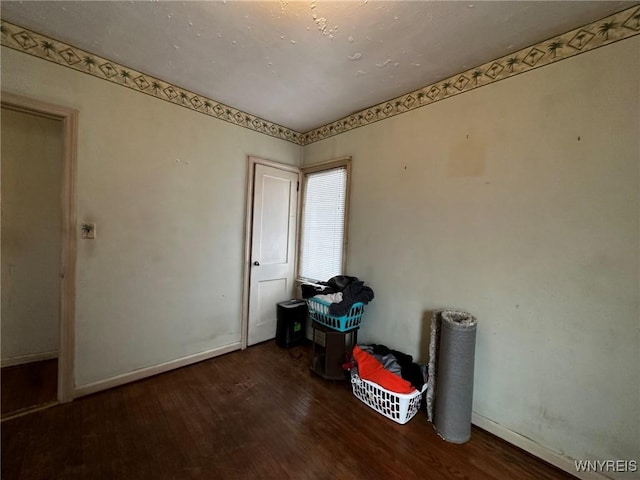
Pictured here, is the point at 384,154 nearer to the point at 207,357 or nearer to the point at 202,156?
the point at 202,156

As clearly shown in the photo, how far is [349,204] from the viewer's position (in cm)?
268

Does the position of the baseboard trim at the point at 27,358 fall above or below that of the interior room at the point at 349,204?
below

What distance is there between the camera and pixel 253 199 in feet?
9.27

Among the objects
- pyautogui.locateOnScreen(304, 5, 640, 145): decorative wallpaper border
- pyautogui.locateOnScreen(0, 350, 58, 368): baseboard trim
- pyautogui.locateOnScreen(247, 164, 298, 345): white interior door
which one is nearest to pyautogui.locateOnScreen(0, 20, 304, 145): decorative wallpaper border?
pyautogui.locateOnScreen(247, 164, 298, 345): white interior door

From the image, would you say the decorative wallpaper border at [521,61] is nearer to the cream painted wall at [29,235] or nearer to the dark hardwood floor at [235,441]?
the dark hardwood floor at [235,441]

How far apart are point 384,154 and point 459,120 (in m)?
0.66

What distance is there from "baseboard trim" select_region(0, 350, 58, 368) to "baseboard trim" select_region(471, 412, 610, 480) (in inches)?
153

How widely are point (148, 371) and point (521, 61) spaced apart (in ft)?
12.3

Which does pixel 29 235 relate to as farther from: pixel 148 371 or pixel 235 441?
pixel 235 441

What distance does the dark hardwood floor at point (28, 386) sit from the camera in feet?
5.95

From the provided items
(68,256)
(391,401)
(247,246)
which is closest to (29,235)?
(68,256)

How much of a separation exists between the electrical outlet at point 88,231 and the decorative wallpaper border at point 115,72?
114cm

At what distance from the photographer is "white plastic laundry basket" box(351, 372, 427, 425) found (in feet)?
5.91

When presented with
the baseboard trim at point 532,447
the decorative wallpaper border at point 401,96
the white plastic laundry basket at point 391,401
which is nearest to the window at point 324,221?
the decorative wallpaper border at point 401,96
